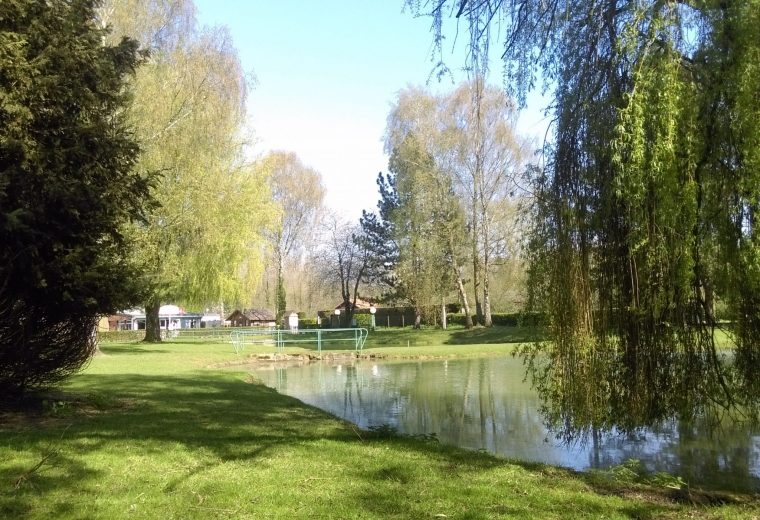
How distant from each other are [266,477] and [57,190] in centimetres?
462

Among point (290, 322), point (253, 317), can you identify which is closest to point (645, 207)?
point (290, 322)

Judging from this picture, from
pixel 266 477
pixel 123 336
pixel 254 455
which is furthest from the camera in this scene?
pixel 123 336

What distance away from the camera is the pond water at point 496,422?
7.39 m

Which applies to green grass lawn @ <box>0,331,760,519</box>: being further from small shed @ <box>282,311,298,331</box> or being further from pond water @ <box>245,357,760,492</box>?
small shed @ <box>282,311,298,331</box>

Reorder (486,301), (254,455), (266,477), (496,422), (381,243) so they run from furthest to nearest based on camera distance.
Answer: (381,243)
(486,301)
(496,422)
(254,455)
(266,477)

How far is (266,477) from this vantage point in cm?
536

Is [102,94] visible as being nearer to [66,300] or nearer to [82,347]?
[66,300]

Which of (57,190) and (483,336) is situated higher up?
(57,190)

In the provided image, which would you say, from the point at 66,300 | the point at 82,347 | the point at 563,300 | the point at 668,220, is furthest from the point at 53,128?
the point at 668,220

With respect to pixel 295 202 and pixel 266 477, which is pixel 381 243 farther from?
pixel 266 477

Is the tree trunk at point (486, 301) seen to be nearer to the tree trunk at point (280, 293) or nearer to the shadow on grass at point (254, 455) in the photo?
the tree trunk at point (280, 293)

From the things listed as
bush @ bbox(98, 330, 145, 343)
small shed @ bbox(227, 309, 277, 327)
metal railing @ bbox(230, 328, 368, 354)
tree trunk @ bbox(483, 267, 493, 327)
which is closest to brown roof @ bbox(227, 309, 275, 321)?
small shed @ bbox(227, 309, 277, 327)

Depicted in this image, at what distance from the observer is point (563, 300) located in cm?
651

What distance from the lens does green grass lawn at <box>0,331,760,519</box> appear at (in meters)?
4.52
